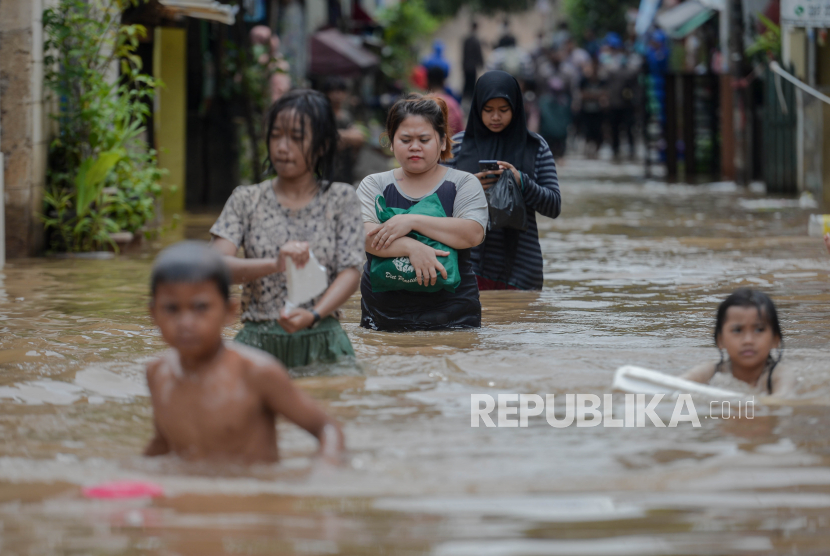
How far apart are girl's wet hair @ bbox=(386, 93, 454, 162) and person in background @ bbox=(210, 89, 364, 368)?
112 cm

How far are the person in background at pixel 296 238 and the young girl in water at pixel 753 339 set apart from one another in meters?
1.45

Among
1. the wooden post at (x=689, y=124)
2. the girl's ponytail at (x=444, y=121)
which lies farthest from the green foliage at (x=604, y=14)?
the girl's ponytail at (x=444, y=121)

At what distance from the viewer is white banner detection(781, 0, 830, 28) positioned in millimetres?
13000

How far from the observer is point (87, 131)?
10523 mm

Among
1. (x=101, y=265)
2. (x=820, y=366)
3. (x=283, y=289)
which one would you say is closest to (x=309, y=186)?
(x=283, y=289)

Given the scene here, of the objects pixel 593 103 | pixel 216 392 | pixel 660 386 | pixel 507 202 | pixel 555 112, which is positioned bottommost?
pixel 660 386

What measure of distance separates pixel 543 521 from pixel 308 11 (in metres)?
21.7

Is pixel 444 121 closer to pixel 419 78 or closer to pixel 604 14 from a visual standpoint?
pixel 419 78

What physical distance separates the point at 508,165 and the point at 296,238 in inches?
95.6

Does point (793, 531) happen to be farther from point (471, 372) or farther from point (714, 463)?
point (471, 372)

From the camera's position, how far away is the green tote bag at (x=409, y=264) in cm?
587

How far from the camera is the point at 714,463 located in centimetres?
379

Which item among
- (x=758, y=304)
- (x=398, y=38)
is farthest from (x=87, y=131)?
(x=398, y=38)

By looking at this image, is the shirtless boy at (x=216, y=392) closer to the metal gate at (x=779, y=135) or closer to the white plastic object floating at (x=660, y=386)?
the white plastic object floating at (x=660, y=386)
